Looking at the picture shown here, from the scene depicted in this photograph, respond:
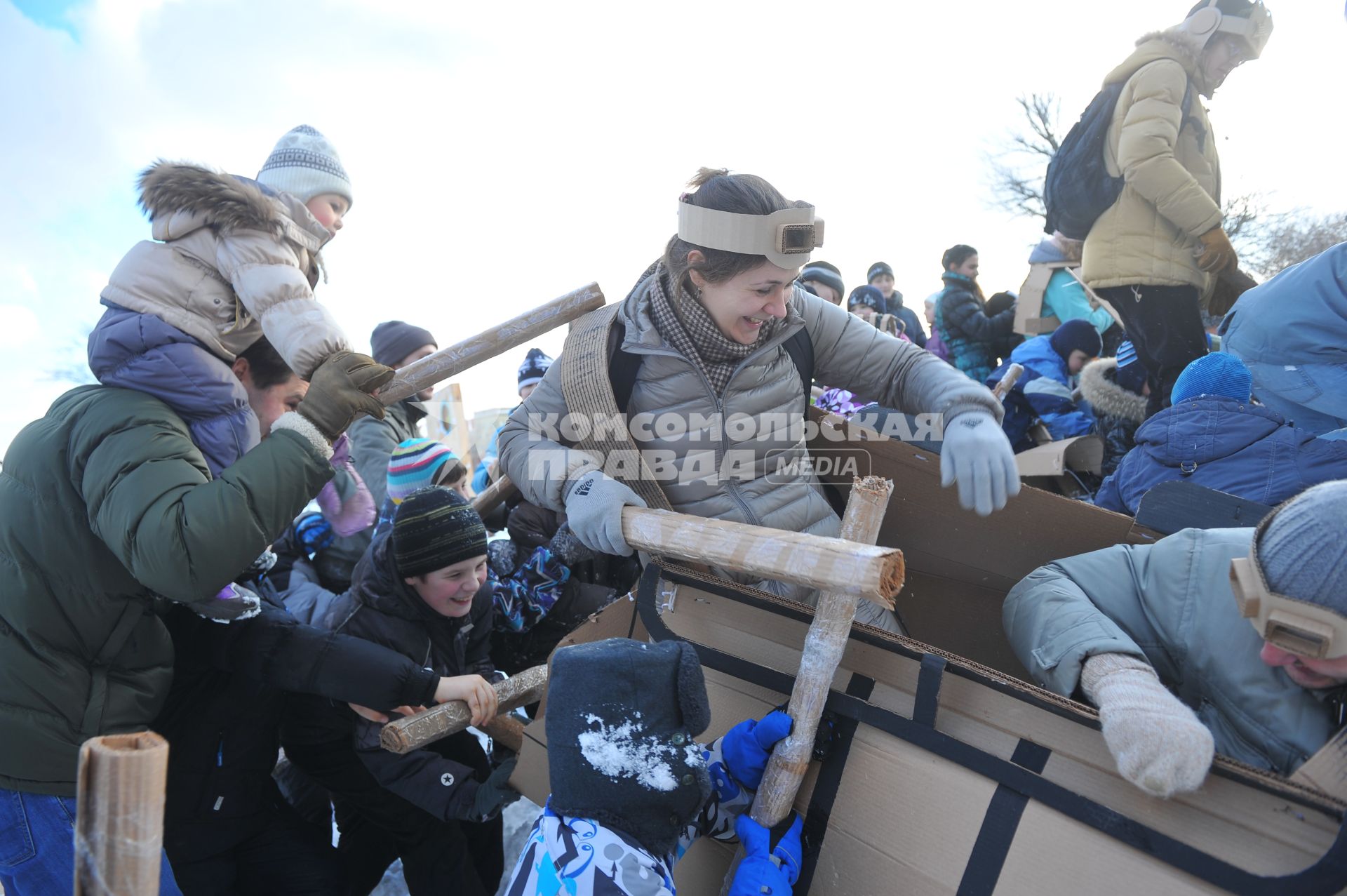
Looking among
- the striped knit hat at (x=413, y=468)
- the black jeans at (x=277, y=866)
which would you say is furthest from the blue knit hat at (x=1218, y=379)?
the black jeans at (x=277, y=866)

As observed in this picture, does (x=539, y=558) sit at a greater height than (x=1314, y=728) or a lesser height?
lesser

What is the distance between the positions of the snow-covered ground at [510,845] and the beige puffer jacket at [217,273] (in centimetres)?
180

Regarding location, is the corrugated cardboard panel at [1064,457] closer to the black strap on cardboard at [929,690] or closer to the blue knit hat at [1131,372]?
the blue knit hat at [1131,372]

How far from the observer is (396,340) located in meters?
4.13

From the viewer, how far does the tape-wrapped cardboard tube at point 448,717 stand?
180cm

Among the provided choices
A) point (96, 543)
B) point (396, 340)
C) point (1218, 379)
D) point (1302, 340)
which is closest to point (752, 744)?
point (96, 543)

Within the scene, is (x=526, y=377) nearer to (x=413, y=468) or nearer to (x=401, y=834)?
(x=413, y=468)

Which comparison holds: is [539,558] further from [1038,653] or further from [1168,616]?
[1168,616]

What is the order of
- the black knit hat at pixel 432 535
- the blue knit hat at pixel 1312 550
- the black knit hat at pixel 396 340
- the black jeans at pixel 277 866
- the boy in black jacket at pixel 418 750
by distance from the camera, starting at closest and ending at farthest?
1. the blue knit hat at pixel 1312 550
2. the black jeans at pixel 277 866
3. the boy in black jacket at pixel 418 750
4. the black knit hat at pixel 432 535
5. the black knit hat at pixel 396 340

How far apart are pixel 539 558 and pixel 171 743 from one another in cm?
135

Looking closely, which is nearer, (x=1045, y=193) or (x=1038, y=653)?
(x=1038, y=653)

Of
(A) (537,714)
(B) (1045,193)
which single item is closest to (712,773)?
(A) (537,714)

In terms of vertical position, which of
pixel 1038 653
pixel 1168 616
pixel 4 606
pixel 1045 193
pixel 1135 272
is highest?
pixel 1045 193

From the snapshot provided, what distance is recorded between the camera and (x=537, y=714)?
81.4 inches
